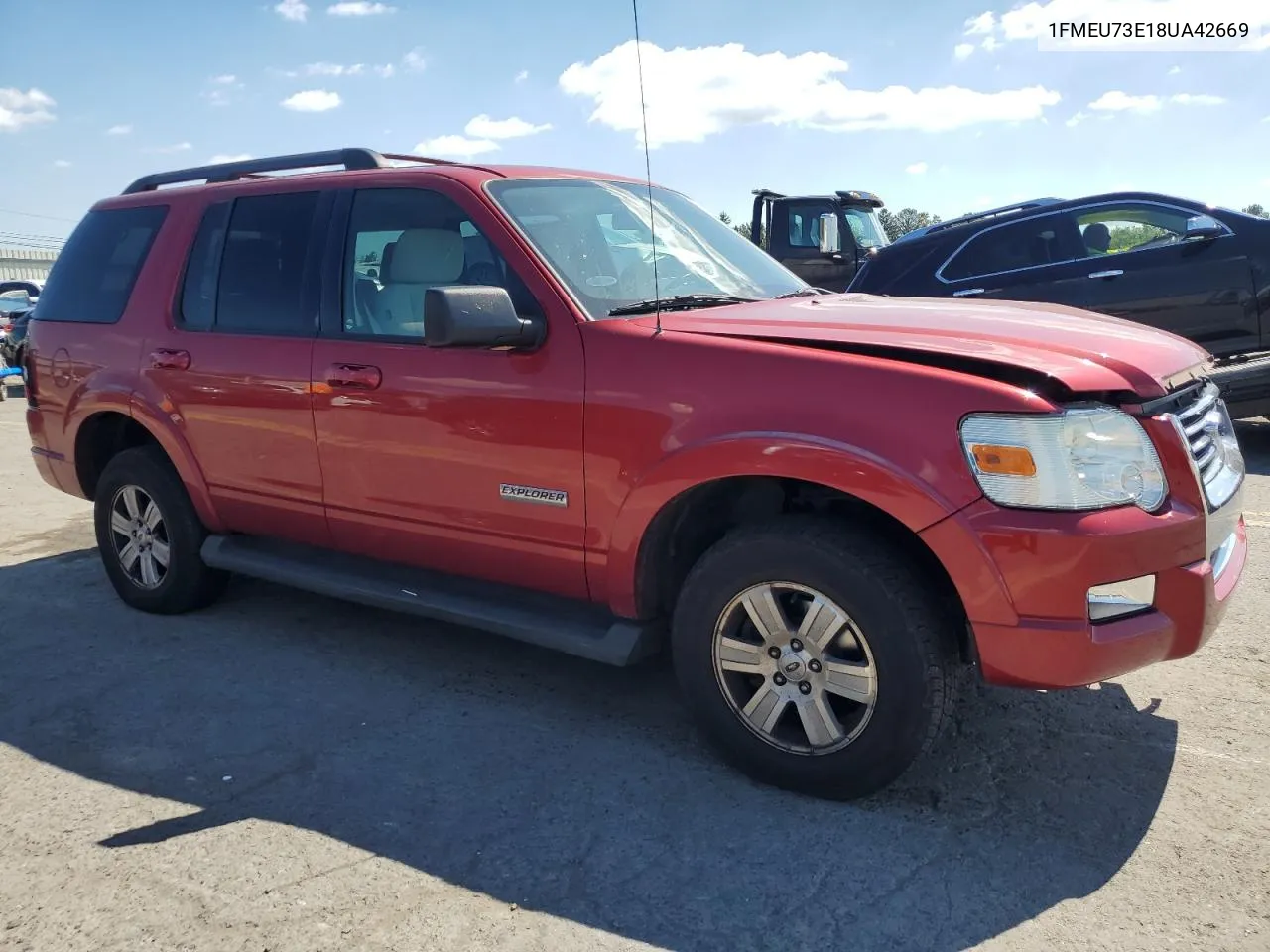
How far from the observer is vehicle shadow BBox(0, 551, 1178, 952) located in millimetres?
2723

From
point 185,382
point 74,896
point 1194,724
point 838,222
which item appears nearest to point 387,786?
point 74,896

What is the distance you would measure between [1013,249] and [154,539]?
22.0 feet

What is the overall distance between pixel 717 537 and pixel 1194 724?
1.72 meters

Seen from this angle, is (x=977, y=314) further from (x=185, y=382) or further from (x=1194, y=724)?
(x=185, y=382)

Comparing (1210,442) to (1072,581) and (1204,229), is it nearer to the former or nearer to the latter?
(1072,581)

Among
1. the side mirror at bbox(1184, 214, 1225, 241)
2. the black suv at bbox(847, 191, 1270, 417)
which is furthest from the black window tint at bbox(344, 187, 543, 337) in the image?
the side mirror at bbox(1184, 214, 1225, 241)

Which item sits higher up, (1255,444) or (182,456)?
(182,456)

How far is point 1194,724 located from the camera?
11.8 feet

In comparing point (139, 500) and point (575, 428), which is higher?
point (575, 428)

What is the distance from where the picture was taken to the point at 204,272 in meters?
4.73

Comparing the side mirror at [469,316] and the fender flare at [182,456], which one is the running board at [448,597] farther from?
the side mirror at [469,316]

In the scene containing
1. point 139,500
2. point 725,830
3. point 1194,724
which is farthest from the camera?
point 139,500

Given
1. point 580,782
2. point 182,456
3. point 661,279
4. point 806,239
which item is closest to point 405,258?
point 661,279

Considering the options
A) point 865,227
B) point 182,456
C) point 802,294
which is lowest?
point 182,456
